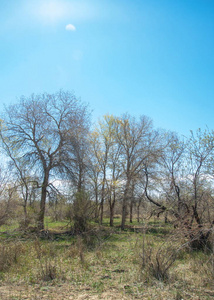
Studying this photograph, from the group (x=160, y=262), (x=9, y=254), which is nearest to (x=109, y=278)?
(x=160, y=262)

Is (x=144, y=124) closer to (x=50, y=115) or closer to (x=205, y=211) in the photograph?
(x=50, y=115)

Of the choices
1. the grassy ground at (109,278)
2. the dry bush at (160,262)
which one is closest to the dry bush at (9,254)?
the grassy ground at (109,278)

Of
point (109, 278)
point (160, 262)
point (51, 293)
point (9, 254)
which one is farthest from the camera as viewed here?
point (9, 254)

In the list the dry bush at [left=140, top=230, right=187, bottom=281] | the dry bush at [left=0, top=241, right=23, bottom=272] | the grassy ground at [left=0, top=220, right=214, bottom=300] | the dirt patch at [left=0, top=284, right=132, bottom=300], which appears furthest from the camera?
the dry bush at [left=0, top=241, right=23, bottom=272]

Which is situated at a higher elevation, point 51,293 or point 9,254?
point 9,254

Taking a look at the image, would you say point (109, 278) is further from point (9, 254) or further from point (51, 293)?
point (9, 254)

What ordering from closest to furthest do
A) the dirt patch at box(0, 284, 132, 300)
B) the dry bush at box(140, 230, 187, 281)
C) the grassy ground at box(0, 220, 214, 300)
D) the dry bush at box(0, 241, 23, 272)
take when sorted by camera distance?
the dirt patch at box(0, 284, 132, 300) → the grassy ground at box(0, 220, 214, 300) → the dry bush at box(140, 230, 187, 281) → the dry bush at box(0, 241, 23, 272)

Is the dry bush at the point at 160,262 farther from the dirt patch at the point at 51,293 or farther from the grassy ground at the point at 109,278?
the dirt patch at the point at 51,293

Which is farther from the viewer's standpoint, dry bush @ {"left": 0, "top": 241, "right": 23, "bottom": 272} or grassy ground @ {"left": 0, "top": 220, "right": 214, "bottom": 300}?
dry bush @ {"left": 0, "top": 241, "right": 23, "bottom": 272}

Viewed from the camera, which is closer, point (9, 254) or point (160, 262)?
point (160, 262)

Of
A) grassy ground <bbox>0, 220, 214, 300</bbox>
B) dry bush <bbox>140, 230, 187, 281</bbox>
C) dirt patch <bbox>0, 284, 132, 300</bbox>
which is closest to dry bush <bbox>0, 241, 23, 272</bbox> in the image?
grassy ground <bbox>0, 220, 214, 300</bbox>

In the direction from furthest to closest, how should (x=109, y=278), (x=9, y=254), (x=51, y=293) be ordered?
(x=9, y=254)
(x=109, y=278)
(x=51, y=293)

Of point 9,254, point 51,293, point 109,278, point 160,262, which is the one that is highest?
point 160,262

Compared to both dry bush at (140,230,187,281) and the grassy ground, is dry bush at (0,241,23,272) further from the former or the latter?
dry bush at (140,230,187,281)
